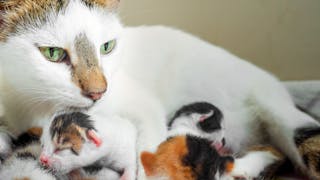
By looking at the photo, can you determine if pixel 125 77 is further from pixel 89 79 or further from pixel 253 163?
pixel 253 163

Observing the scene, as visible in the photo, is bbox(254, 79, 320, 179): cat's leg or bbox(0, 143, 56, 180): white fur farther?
bbox(254, 79, 320, 179): cat's leg

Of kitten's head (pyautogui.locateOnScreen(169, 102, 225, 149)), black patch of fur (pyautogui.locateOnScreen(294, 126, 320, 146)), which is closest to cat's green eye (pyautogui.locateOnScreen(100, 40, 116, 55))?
kitten's head (pyautogui.locateOnScreen(169, 102, 225, 149))

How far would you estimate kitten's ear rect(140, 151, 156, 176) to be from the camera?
2.91 feet

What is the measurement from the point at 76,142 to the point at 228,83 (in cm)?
50

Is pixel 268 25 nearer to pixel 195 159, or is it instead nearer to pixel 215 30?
pixel 215 30

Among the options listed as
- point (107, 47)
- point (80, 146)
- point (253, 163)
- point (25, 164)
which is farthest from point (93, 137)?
point (253, 163)

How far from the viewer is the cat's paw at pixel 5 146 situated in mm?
959

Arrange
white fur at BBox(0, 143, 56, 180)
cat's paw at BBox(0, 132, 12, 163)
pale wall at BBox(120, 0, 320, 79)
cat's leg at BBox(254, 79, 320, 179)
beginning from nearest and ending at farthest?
1. white fur at BBox(0, 143, 56, 180)
2. cat's paw at BBox(0, 132, 12, 163)
3. cat's leg at BBox(254, 79, 320, 179)
4. pale wall at BBox(120, 0, 320, 79)

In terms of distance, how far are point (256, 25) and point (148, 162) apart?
79 cm

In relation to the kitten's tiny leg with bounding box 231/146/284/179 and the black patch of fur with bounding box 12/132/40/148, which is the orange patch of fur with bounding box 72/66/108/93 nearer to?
the black patch of fur with bounding box 12/132/40/148

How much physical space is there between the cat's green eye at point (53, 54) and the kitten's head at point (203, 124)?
30 centimetres

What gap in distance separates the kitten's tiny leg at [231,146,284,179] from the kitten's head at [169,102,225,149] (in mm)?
67

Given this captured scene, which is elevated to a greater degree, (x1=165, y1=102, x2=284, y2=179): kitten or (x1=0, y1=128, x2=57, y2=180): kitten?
(x1=0, y1=128, x2=57, y2=180): kitten

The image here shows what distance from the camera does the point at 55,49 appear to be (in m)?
0.95
